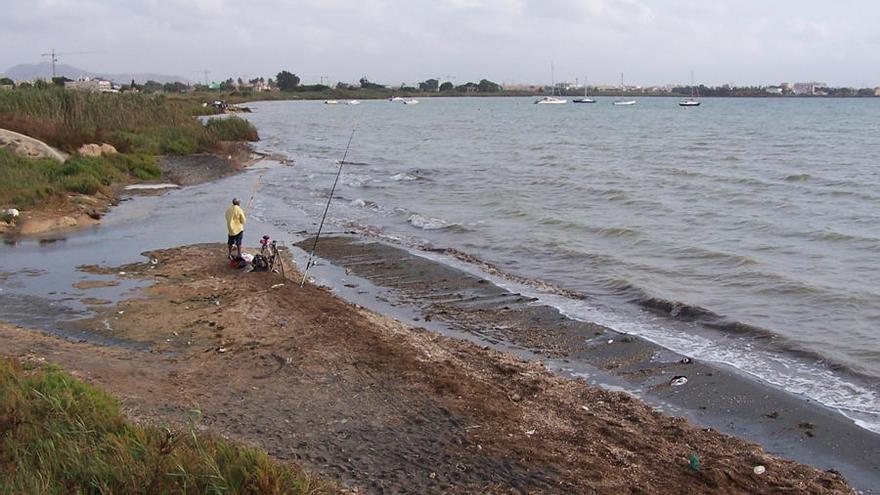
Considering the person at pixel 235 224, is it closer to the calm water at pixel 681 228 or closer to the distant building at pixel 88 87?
the calm water at pixel 681 228

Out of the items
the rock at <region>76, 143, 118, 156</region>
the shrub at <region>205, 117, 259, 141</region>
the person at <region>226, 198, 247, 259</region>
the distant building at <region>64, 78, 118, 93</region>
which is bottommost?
the person at <region>226, 198, 247, 259</region>

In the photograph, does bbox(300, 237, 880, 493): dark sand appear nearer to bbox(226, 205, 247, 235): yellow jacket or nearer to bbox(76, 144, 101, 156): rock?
bbox(226, 205, 247, 235): yellow jacket

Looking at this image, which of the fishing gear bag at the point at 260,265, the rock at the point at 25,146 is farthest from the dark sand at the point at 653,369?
the rock at the point at 25,146

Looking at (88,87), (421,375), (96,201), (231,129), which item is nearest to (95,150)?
(96,201)

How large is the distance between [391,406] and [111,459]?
329 cm

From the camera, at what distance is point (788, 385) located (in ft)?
Answer: 30.5

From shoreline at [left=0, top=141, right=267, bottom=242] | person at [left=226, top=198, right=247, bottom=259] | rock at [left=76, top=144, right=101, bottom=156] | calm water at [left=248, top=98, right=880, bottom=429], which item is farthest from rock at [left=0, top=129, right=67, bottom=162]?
person at [left=226, top=198, right=247, bottom=259]

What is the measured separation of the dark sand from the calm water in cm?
55

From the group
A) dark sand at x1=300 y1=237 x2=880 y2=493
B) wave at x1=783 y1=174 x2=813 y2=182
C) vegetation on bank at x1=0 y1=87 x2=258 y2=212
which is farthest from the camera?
wave at x1=783 y1=174 x2=813 y2=182

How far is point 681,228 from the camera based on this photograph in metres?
20.1

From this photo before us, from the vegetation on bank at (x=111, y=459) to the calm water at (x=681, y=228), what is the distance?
6828 mm

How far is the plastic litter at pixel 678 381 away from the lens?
362 inches

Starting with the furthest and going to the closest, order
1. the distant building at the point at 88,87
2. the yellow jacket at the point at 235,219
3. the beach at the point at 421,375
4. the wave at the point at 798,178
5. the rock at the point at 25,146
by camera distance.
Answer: the distant building at the point at 88,87 < the wave at the point at 798,178 < the rock at the point at 25,146 < the yellow jacket at the point at 235,219 < the beach at the point at 421,375

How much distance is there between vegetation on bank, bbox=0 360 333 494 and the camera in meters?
4.64
